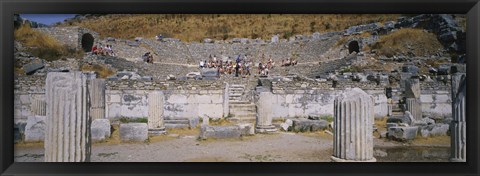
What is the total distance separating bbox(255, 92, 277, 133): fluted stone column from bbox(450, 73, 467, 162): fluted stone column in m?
5.53

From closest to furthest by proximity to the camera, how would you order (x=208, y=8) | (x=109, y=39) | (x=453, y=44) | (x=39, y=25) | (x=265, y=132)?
(x=208, y=8), (x=39, y=25), (x=453, y=44), (x=265, y=132), (x=109, y=39)

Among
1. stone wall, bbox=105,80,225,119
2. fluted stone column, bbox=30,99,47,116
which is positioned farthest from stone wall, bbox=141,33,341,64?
fluted stone column, bbox=30,99,47,116

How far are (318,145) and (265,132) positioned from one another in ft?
7.09

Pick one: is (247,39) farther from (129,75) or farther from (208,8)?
(208,8)

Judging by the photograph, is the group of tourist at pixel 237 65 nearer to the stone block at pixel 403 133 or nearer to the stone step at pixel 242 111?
the stone step at pixel 242 111

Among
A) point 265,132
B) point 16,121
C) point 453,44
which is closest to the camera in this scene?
point 16,121

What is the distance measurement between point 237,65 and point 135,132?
6301 millimetres

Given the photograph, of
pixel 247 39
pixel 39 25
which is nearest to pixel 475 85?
pixel 247 39

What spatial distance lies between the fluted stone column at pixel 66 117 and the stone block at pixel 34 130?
222 centimetres

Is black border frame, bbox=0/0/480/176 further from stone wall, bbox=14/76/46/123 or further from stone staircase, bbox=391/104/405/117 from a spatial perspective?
stone staircase, bbox=391/104/405/117

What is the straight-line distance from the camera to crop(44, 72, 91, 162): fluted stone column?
7453 millimetres

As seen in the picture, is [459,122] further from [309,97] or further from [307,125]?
[309,97]

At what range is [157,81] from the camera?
14.7 metres

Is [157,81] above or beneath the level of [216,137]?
above
